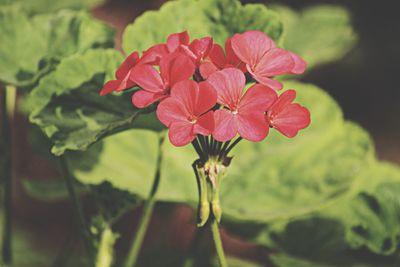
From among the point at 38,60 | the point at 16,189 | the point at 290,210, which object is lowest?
the point at 16,189

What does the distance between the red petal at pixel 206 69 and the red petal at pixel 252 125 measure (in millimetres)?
66

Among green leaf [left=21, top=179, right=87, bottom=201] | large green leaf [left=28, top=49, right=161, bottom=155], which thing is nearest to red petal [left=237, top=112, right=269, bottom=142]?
large green leaf [left=28, top=49, right=161, bottom=155]

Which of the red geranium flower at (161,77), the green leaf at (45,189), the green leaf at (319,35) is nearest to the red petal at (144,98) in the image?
the red geranium flower at (161,77)

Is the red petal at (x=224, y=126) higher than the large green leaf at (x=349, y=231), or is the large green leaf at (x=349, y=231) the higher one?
the red petal at (x=224, y=126)

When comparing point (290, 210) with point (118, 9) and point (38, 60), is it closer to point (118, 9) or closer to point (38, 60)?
point (38, 60)

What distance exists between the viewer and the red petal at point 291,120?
0.80 m

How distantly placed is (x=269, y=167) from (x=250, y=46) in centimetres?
53

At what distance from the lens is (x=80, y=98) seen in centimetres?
104

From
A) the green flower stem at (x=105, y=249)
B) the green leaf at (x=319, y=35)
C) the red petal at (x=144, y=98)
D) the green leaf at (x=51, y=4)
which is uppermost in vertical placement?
the red petal at (x=144, y=98)

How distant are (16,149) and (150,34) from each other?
1299 millimetres

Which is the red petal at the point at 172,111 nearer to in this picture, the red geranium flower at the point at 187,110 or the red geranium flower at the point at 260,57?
the red geranium flower at the point at 187,110

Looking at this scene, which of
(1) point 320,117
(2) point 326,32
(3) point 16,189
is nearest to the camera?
(1) point 320,117

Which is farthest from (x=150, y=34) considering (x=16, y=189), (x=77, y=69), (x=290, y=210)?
(x=16, y=189)

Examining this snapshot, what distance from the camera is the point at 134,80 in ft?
2.64
